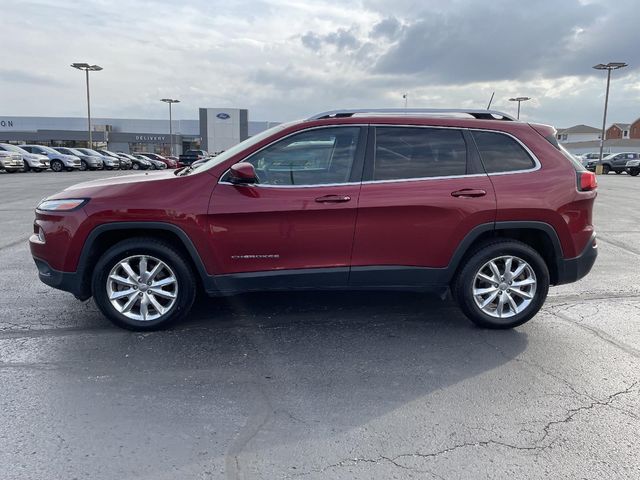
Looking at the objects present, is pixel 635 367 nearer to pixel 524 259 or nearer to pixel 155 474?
pixel 524 259

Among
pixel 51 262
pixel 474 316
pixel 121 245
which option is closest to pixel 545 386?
pixel 474 316

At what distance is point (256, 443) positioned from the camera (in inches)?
108

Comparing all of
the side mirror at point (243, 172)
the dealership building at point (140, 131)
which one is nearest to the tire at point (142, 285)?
the side mirror at point (243, 172)

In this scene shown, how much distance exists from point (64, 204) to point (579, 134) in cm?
11786

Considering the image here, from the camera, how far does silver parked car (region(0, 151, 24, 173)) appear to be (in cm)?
2773

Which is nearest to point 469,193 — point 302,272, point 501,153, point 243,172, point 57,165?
point 501,153

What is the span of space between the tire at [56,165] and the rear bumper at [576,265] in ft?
116

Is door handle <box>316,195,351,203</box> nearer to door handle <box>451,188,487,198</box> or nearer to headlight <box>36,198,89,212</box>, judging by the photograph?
door handle <box>451,188,487,198</box>

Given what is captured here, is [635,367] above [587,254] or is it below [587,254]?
below

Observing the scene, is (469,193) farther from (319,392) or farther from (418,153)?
(319,392)

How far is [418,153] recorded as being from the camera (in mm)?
4211

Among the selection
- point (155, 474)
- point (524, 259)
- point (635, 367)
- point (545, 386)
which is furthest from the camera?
point (524, 259)

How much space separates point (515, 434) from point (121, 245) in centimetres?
326

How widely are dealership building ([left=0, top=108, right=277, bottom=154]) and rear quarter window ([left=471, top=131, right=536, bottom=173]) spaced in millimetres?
65686
